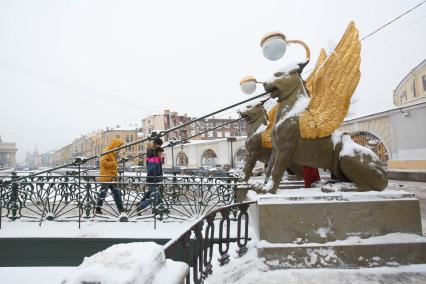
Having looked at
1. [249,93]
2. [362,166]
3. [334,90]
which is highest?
[249,93]

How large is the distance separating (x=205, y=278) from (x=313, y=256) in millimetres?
1291

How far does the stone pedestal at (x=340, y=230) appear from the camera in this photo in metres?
2.99

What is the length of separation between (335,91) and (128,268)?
10.7 feet

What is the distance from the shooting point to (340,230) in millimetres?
3049

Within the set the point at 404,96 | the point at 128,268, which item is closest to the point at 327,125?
the point at 128,268

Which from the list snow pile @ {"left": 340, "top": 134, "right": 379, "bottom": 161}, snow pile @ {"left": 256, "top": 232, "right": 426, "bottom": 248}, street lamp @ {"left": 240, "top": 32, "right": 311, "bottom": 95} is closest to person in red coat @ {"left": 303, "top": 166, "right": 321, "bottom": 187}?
snow pile @ {"left": 340, "top": 134, "right": 379, "bottom": 161}

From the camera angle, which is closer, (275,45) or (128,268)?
(128,268)

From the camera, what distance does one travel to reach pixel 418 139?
14.3 meters

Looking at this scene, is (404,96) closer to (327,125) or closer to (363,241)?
(327,125)

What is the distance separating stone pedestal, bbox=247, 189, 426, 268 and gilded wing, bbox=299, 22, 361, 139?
876 mm

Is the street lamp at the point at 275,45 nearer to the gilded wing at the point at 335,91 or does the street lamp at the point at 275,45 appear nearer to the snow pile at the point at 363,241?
the gilded wing at the point at 335,91

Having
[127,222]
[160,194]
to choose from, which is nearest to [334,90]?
[160,194]

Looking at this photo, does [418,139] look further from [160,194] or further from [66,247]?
[66,247]

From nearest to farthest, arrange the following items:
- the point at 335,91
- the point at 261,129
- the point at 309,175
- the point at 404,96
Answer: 1. the point at 335,91
2. the point at 309,175
3. the point at 261,129
4. the point at 404,96
